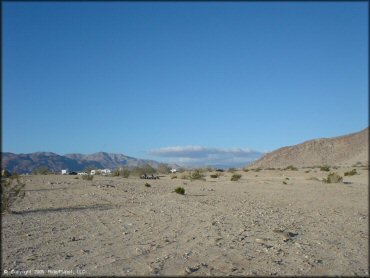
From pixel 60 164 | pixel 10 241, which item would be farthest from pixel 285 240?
pixel 60 164

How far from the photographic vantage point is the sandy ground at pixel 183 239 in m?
9.30

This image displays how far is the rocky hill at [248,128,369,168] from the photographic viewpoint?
267 ft

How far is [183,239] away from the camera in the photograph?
470 inches

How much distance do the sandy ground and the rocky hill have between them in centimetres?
6378

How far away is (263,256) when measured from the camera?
1019 cm

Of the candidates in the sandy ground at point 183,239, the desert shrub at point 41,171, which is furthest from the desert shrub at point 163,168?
the sandy ground at point 183,239

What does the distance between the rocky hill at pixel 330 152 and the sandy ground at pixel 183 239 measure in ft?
209

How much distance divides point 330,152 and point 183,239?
282 ft

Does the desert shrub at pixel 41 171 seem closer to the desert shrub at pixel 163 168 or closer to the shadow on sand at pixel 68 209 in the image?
the desert shrub at pixel 163 168

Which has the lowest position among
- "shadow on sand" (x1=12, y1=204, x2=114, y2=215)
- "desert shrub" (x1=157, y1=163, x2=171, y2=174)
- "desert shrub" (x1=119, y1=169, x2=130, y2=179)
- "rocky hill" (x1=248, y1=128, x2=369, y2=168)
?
"shadow on sand" (x1=12, y1=204, x2=114, y2=215)

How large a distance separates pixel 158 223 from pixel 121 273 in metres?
5.98

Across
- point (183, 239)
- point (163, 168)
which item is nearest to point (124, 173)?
point (163, 168)

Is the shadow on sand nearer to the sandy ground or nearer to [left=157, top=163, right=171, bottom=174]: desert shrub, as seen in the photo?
the sandy ground

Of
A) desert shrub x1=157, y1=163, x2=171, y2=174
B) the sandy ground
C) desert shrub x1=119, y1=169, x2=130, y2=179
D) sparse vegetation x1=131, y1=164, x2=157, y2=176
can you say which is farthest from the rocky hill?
the sandy ground
